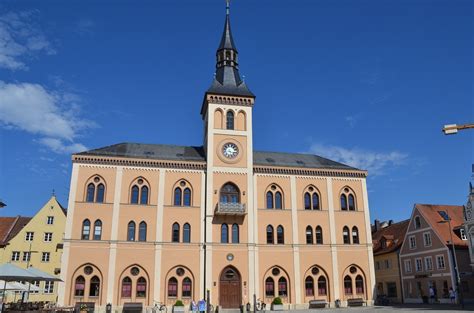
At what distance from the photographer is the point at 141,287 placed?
38.8 m

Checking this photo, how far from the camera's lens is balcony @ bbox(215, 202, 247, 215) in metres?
40.9

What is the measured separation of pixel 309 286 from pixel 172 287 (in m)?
13.2

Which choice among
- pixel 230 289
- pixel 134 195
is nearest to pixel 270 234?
pixel 230 289

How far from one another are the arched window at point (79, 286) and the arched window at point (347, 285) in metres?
24.5

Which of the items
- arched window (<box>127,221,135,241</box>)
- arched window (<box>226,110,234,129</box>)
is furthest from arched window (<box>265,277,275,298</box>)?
arched window (<box>226,110,234,129</box>)

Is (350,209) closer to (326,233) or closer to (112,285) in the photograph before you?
(326,233)

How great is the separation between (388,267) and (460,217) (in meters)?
10.6

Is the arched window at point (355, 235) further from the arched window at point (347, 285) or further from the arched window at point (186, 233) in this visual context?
the arched window at point (186, 233)

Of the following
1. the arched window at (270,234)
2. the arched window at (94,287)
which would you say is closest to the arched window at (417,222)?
the arched window at (270,234)

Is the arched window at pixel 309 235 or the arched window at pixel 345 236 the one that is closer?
the arched window at pixel 309 235

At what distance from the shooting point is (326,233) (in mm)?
44000

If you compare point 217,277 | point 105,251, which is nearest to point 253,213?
point 217,277

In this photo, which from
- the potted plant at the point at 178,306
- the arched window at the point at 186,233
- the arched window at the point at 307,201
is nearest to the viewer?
the potted plant at the point at 178,306

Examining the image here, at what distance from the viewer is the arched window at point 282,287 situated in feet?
136
